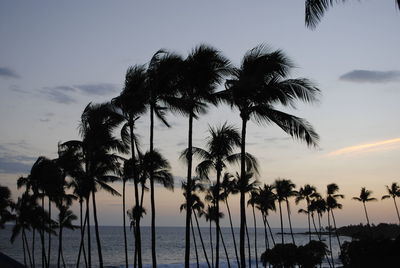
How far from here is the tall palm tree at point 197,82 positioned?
641 inches

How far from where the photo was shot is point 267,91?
14.1 meters

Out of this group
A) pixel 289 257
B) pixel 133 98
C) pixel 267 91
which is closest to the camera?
pixel 267 91

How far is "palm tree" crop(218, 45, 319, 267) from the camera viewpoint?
12961 mm

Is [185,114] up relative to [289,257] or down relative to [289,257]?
up

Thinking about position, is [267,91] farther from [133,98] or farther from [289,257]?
[289,257]

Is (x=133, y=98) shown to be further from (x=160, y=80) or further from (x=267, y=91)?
(x=267, y=91)

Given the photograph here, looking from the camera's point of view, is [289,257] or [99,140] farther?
[289,257]

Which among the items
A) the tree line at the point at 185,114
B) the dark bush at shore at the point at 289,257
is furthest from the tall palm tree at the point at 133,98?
the dark bush at shore at the point at 289,257

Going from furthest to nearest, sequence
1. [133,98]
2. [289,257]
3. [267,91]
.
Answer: [289,257] → [133,98] → [267,91]

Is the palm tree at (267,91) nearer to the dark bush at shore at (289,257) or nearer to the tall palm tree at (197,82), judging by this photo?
the tall palm tree at (197,82)

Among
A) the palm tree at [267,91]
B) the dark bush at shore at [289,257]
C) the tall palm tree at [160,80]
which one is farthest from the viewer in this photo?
the dark bush at shore at [289,257]

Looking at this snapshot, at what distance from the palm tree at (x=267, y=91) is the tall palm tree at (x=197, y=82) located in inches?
52.6

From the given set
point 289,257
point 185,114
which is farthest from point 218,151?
point 289,257

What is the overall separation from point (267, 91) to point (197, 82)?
12.8 feet
